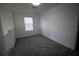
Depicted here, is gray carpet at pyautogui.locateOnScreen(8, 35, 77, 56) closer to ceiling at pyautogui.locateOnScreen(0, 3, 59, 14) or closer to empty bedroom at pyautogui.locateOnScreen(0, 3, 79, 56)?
empty bedroom at pyautogui.locateOnScreen(0, 3, 79, 56)

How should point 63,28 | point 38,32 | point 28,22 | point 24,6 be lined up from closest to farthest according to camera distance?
point 24,6, point 28,22, point 38,32, point 63,28

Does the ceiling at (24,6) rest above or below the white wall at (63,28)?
above

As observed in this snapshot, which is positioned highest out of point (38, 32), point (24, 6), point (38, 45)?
point (24, 6)

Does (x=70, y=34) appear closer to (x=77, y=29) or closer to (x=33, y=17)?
(x=77, y=29)

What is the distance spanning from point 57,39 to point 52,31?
218 millimetres

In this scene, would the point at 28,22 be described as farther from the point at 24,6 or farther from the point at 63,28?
the point at 63,28

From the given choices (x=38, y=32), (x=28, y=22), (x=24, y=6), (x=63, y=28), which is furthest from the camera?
(x=63, y=28)

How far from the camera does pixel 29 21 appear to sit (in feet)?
3.79

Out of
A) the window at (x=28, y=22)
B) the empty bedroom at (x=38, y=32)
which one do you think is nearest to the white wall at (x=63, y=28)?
the empty bedroom at (x=38, y=32)

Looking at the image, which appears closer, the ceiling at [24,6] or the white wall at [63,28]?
the ceiling at [24,6]

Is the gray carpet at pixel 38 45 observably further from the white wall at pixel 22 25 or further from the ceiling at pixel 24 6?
the ceiling at pixel 24 6

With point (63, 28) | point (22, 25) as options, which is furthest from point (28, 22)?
point (63, 28)

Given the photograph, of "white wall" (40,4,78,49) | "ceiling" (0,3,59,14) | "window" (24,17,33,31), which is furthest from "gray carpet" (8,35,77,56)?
"ceiling" (0,3,59,14)

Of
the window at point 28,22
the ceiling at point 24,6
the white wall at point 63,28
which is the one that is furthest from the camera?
the white wall at point 63,28
